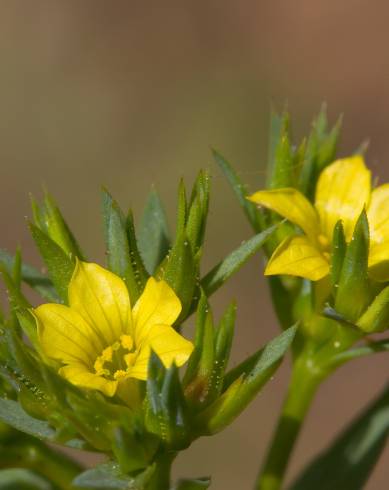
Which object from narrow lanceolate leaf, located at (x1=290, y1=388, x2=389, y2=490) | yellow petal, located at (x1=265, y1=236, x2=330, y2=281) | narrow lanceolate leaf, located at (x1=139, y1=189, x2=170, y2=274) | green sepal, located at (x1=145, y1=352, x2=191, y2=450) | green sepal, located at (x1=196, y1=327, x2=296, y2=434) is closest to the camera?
green sepal, located at (x1=145, y1=352, x2=191, y2=450)

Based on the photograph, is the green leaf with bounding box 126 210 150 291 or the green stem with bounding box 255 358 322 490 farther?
the green stem with bounding box 255 358 322 490

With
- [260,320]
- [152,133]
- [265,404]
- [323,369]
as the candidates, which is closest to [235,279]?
[260,320]

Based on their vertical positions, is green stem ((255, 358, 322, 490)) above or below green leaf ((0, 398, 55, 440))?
below

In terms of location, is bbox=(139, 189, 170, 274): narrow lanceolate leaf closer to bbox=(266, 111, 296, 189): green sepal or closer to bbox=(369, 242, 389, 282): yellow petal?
bbox=(266, 111, 296, 189): green sepal

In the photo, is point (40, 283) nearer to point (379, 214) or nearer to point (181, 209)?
point (181, 209)

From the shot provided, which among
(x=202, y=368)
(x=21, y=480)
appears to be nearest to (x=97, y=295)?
(x=202, y=368)

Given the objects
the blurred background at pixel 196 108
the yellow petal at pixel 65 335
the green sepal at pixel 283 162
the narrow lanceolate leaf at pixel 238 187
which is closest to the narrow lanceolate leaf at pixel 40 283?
the yellow petal at pixel 65 335

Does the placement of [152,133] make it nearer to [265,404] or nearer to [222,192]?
[222,192]

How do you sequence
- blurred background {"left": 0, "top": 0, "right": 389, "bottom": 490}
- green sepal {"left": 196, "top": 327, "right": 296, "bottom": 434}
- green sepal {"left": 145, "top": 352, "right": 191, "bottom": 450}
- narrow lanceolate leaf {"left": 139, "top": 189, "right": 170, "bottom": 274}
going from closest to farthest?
green sepal {"left": 145, "top": 352, "right": 191, "bottom": 450} < green sepal {"left": 196, "top": 327, "right": 296, "bottom": 434} < narrow lanceolate leaf {"left": 139, "top": 189, "right": 170, "bottom": 274} < blurred background {"left": 0, "top": 0, "right": 389, "bottom": 490}

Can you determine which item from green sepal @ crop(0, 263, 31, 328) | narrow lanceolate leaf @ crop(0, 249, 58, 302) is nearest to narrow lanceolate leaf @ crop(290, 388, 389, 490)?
narrow lanceolate leaf @ crop(0, 249, 58, 302)

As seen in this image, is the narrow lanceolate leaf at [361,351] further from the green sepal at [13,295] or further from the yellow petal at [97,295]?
the green sepal at [13,295]
